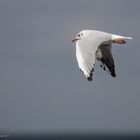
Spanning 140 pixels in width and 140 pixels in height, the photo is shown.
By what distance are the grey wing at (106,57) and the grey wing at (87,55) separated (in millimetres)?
1184

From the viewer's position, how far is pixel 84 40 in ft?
57.7

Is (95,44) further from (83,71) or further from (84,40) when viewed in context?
(83,71)

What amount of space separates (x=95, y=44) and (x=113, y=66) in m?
1.48

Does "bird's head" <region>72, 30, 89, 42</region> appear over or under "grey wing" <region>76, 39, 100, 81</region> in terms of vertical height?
over

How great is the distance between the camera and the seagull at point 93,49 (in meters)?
→ 16.0

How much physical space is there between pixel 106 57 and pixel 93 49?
5.83 ft

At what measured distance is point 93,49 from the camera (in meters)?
16.8

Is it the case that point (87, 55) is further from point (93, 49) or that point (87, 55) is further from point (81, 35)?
point (81, 35)

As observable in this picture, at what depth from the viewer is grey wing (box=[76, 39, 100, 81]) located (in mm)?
15616

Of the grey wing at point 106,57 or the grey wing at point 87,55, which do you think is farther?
the grey wing at point 106,57

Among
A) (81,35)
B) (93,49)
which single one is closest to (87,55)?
(93,49)

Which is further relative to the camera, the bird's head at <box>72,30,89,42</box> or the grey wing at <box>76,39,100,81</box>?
the bird's head at <box>72,30,89,42</box>

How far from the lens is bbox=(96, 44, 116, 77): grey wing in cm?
1844

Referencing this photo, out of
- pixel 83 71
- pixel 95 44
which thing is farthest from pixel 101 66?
pixel 83 71
